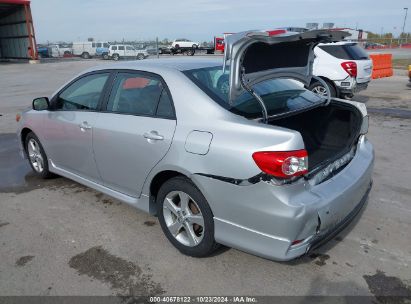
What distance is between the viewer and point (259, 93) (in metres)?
3.40

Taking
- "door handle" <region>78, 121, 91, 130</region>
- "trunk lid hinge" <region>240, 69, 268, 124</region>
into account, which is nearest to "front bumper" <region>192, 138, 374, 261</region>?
"trunk lid hinge" <region>240, 69, 268, 124</region>

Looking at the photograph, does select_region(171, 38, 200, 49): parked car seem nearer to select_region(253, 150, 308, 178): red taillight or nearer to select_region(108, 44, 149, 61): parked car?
select_region(108, 44, 149, 61): parked car

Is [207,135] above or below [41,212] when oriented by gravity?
above

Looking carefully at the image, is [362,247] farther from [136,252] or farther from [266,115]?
[136,252]

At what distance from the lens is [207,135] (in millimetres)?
2793

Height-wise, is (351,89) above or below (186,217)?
above

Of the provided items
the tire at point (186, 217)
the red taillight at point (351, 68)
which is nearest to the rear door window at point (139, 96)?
the tire at point (186, 217)

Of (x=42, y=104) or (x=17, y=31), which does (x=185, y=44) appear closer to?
(x=17, y=31)

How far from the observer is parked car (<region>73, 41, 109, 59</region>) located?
4588cm

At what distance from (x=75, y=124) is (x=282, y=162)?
A: 245 centimetres

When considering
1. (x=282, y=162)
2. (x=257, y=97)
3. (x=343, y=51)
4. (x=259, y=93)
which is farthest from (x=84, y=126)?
(x=343, y=51)

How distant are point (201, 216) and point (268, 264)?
0.69m

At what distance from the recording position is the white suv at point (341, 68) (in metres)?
9.23

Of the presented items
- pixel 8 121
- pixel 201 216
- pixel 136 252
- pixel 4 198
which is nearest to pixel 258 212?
pixel 201 216
